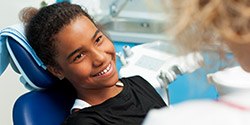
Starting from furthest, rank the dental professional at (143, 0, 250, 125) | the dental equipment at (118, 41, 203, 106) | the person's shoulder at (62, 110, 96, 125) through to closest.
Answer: the dental equipment at (118, 41, 203, 106)
the person's shoulder at (62, 110, 96, 125)
the dental professional at (143, 0, 250, 125)

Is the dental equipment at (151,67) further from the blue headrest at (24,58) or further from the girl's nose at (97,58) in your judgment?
the blue headrest at (24,58)

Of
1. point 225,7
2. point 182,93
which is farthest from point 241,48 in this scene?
point 182,93

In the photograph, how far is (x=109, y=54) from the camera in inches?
51.9

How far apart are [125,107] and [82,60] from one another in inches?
8.5

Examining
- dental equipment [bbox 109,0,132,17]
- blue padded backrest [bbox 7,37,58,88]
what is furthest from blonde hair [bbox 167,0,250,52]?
dental equipment [bbox 109,0,132,17]

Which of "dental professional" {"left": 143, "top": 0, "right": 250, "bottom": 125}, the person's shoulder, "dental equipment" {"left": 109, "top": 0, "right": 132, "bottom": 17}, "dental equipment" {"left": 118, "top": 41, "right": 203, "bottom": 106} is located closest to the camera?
"dental professional" {"left": 143, "top": 0, "right": 250, "bottom": 125}

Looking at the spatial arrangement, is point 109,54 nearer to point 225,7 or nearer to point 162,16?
point 162,16

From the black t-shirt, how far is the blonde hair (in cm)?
73

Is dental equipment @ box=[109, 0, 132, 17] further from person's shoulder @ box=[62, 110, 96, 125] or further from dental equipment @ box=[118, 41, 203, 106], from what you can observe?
person's shoulder @ box=[62, 110, 96, 125]

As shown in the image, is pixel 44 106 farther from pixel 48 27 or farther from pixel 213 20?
pixel 213 20

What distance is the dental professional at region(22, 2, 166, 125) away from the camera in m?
1.26

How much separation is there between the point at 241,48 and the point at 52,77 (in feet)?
2.93

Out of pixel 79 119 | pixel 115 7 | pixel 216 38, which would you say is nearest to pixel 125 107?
pixel 79 119

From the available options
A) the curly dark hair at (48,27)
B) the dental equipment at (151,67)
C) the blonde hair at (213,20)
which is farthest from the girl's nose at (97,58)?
the blonde hair at (213,20)
